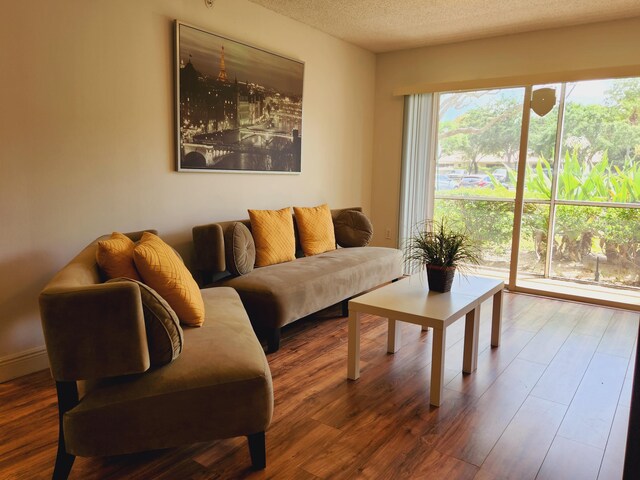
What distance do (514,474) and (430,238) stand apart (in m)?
1.39

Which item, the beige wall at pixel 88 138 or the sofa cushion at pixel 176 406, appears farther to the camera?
the beige wall at pixel 88 138

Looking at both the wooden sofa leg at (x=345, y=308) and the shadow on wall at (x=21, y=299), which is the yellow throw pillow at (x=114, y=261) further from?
the wooden sofa leg at (x=345, y=308)

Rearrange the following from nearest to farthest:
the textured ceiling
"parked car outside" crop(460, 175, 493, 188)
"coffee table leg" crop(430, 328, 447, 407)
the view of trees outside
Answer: "coffee table leg" crop(430, 328, 447, 407) → the textured ceiling → the view of trees outside → "parked car outside" crop(460, 175, 493, 188)

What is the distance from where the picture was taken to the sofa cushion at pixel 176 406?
1.59 meters

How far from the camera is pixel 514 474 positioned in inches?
70.7

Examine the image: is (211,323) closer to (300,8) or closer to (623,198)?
(300,8)

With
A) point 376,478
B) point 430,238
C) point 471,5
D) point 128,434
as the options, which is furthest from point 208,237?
point 471,5

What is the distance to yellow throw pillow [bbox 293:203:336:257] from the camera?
3992 mm

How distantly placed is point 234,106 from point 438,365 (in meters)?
2.45

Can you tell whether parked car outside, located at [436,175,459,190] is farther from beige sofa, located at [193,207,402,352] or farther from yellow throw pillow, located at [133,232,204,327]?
A: yellow throw pillow, located at [133,232,204,327]

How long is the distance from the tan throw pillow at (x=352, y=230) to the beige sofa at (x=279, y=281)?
26.3 inches

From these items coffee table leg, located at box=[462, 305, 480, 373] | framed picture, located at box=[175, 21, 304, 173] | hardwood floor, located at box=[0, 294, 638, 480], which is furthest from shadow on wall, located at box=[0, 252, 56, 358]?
coffee table leg, located at box=[462, 305, 480, 373]

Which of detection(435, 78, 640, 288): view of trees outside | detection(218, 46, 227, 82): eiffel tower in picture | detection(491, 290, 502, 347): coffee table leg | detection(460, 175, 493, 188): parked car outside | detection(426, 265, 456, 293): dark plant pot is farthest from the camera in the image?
detection(460, 175, 493, 188): parked car outside

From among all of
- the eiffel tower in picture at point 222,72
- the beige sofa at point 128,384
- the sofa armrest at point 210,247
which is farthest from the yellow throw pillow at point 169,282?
the eiffel tower in picture at point 222,72
